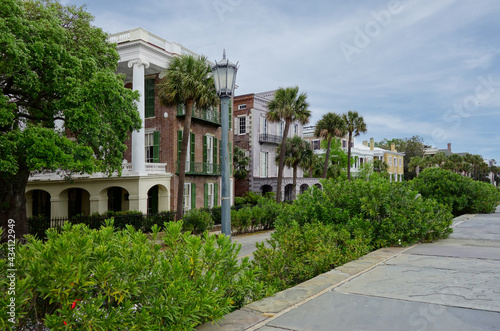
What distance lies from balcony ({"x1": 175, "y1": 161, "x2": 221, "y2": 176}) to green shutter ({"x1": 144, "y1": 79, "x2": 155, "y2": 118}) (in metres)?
4.20

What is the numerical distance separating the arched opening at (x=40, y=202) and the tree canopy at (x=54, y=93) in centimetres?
1531

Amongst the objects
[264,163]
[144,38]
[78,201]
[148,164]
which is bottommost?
[78,201]

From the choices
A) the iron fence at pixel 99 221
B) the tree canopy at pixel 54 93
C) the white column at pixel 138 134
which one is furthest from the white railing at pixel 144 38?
the iron fence at pixel 99 221

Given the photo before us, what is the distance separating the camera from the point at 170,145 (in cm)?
2617

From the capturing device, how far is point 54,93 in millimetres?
15219

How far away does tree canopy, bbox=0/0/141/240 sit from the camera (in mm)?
12898

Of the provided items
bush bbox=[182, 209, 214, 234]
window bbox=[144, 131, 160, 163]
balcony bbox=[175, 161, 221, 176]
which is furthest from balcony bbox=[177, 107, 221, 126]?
bush bbox=[182, 209, 214, 234]

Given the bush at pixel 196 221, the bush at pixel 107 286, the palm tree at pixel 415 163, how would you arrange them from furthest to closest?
the palm tree at pixel 415 163
the bush at pixel 196 221
the bush at pixel 107 286

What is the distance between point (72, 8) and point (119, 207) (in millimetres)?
14691

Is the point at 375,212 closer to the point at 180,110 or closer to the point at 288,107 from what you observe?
the point at 180,110

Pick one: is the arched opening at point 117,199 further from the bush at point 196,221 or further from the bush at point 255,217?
the bush at point 255,217

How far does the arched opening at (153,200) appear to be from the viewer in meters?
26.4

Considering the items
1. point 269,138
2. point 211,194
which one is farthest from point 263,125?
point 211,194

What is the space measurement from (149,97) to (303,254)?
A: 21267mm
